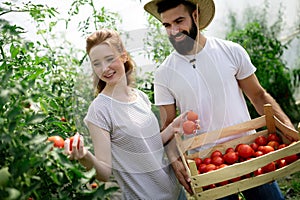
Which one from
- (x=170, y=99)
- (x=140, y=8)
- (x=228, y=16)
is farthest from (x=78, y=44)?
(x=228, y=16)

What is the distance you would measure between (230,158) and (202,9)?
2.30ft

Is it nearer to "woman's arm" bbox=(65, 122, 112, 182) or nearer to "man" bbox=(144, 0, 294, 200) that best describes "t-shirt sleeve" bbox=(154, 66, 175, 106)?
"man" bbox=(144, 0, 294, 200)

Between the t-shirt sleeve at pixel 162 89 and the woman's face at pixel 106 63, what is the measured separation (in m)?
0.26

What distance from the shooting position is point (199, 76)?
5.62 feet

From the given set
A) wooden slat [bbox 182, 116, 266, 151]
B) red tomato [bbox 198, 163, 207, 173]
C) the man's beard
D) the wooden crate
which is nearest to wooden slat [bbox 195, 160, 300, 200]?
the wooden crate

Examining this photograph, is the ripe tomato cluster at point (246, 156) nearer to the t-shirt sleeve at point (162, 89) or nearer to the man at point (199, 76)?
the man at point (199, 76)

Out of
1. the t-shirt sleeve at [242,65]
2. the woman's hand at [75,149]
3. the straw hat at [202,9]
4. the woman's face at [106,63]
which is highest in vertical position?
the straw hat at [202,9]

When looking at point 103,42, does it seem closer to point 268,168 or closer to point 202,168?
point 202,168

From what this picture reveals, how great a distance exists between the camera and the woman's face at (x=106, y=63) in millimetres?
1426

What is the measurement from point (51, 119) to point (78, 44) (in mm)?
952

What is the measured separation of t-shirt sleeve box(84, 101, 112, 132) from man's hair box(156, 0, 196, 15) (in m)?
0.55

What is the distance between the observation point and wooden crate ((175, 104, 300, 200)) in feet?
4.71

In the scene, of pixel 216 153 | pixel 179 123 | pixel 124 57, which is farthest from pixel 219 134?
pixel 124 57

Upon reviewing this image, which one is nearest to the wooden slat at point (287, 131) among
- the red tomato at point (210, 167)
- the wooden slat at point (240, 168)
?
the wooden slat at point (240, 168)
